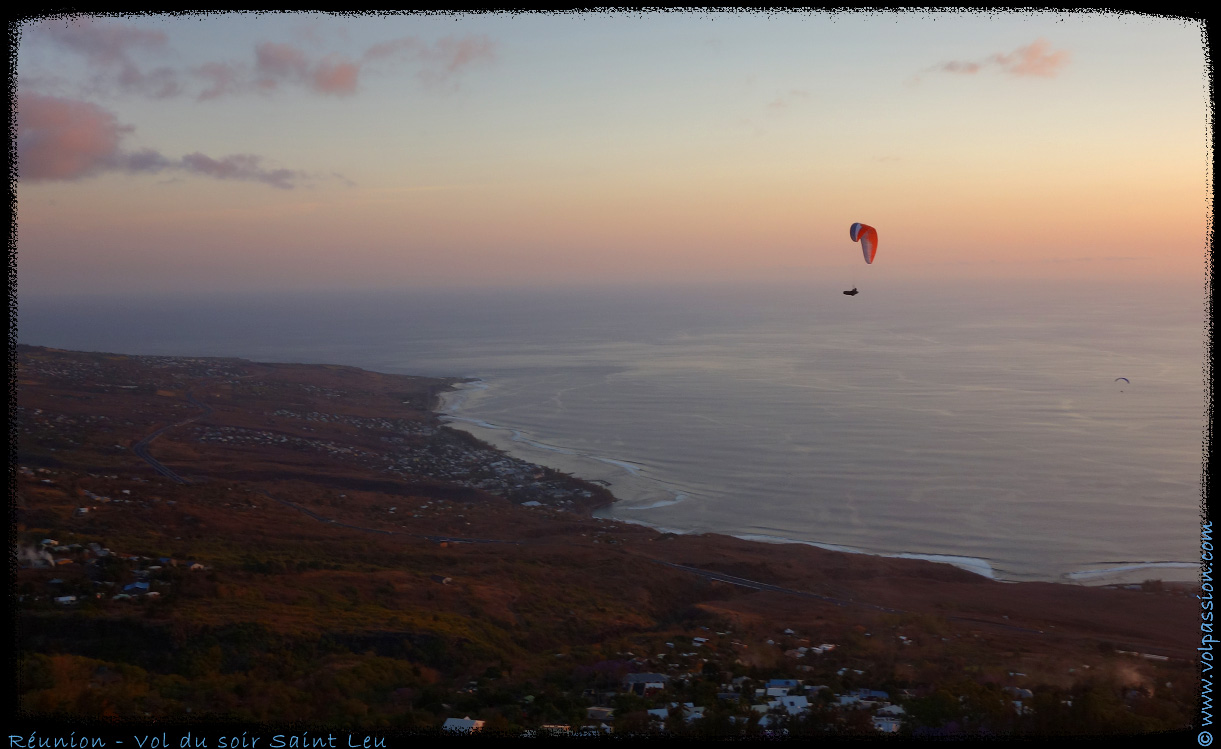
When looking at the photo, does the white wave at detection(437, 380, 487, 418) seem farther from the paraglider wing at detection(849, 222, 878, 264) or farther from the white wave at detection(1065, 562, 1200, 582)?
the white wave at detection(1065, 562, 1200, 582)

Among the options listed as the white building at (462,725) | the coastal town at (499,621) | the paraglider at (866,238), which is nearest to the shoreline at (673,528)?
the coastal town at (499,621)

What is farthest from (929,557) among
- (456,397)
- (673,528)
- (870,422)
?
(456,397)

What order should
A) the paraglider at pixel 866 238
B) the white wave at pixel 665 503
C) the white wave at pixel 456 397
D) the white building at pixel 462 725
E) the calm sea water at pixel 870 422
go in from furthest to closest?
1. the white wave at pixel 456 397
2. the white wave at pixel 665 503
3. the calm sea water at pixel 870 422
4. the paraglider at pixel 866 238
5. the white building at pixel 462 725

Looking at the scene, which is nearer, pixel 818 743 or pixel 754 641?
pixel 818 743

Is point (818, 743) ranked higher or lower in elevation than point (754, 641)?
higher

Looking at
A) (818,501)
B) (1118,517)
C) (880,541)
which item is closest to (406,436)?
(818,501)

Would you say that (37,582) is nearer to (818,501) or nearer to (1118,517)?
(818,501)

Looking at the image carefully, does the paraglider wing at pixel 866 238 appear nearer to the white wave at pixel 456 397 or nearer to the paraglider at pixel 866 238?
→ the paraglider at pixel 866 238
